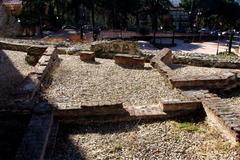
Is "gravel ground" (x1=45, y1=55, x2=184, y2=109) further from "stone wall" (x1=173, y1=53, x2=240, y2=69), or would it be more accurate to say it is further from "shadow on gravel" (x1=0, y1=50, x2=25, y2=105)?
"stone wall" (x1=173, y1=53, x2=240, y2=69)

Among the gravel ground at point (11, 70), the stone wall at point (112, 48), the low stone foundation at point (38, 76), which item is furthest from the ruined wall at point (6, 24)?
the low stone foundation at point (38, 76)

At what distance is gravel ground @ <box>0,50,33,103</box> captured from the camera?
12.2 meters

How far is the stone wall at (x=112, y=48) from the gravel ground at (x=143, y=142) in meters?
9.31

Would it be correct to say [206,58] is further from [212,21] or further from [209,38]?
[212,21]

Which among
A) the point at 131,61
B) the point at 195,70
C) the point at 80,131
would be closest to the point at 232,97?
the point at 195,70

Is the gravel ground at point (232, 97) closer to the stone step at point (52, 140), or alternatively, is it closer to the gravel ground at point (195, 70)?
the gravel ground at point (195, 70)

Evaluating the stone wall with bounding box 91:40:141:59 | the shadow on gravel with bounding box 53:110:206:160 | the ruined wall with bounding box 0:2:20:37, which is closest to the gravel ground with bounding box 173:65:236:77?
the stone wall with bounding box 91:40:141:59

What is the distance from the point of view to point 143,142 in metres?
8.01

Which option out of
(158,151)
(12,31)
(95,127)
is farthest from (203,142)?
(12,31)

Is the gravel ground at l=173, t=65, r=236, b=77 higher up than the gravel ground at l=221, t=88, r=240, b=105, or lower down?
lower down

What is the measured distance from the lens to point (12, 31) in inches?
1355

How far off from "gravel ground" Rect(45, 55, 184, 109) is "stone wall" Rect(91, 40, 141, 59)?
2108mm

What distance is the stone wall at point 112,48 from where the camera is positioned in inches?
712

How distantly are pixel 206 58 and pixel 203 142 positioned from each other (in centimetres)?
944
